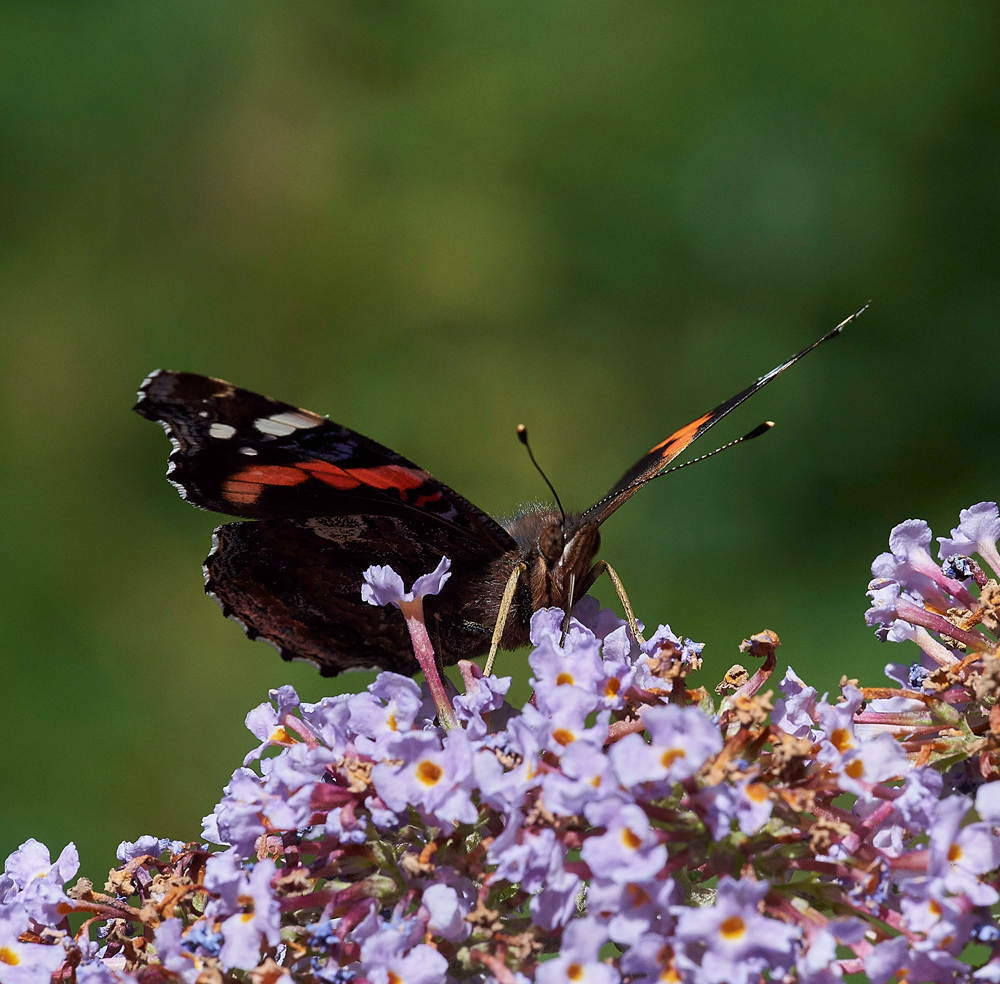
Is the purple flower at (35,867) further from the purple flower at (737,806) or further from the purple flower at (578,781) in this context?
the purple flower at (737,806)

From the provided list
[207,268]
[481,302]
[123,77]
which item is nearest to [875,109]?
[481,302]

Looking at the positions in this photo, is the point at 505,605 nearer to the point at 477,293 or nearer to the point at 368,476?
the point at 368,476

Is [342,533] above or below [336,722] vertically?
above

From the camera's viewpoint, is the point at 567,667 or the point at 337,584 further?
the point at 337,584

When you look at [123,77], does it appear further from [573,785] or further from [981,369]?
[573,785]

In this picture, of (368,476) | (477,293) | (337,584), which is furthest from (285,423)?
(477,293)

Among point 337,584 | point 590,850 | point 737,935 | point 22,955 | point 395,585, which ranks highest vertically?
point 337,584
